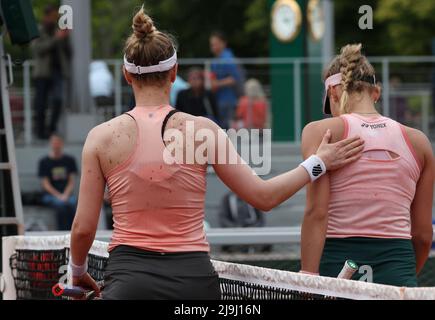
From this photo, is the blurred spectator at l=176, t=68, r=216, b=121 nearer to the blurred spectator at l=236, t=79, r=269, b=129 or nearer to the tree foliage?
the blurred spectator at l=236, t=79, r=269, b=129

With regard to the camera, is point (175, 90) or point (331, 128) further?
point (175, 90)

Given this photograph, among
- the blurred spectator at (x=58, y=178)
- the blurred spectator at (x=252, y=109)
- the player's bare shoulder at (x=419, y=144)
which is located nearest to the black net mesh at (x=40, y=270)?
the player's bare shoulder at (x=419, y=144)

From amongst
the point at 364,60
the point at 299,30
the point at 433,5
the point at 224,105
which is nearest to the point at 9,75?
the point at 364,60

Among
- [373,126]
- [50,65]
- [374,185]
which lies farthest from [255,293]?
[50,65]

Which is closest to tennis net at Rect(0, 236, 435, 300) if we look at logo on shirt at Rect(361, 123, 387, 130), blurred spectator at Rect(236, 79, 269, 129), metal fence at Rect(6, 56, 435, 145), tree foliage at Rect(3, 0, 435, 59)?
logo on shirt at Rect(361, 123, 387, 130)

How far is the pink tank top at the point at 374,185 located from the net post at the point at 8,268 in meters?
2.17

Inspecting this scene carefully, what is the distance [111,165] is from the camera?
453 centimetres

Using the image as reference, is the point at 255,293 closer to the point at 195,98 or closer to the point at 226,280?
the point at 226,280

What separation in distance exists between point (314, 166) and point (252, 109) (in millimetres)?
11993

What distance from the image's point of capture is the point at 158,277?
444cm

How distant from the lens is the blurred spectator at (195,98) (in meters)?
14.8
